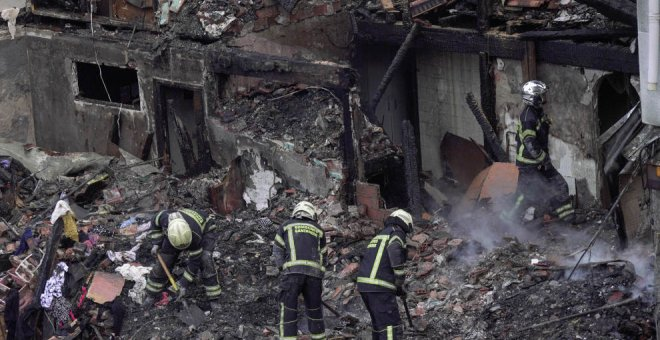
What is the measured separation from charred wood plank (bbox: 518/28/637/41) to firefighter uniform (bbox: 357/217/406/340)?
4.11 meters

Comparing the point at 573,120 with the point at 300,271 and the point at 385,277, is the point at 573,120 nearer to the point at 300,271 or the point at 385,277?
the point at 385,277

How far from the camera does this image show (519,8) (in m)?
16.3

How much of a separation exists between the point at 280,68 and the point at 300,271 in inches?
165

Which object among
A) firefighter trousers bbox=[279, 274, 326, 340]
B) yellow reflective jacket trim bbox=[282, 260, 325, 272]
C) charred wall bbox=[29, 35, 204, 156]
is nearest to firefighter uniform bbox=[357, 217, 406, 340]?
yellow reflective jacket trim bbox=[282, 260, 325, 272]

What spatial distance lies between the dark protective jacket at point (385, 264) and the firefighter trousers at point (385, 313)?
85 millimetres

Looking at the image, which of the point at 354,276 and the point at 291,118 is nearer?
the point at 354,276

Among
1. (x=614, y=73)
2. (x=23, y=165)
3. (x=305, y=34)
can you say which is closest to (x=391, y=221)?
(x=614, y=73)

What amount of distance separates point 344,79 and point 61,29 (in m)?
6.44

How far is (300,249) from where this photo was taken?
12453 millimetres

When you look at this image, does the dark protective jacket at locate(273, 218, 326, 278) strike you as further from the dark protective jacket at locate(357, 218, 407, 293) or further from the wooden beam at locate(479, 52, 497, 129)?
the wooden beam at locate(479, 52, 497, 129)

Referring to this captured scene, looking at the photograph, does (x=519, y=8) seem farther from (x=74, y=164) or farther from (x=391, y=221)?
(x=74, y=164)

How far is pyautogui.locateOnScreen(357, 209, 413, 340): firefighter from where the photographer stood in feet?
39.6

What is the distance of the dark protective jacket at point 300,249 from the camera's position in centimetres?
1245

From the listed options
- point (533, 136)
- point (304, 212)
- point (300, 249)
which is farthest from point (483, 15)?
point (300, 249)
